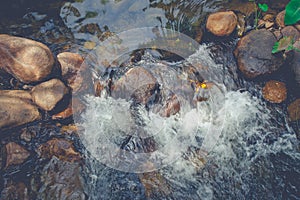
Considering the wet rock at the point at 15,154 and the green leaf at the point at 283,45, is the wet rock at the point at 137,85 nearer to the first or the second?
the wet rock at the point at 15,154

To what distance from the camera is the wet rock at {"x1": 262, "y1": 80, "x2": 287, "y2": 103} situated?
401 cm

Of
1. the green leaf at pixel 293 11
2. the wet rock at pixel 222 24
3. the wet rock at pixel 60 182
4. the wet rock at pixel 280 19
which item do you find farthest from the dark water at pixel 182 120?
the green leaf at pixel 293 11

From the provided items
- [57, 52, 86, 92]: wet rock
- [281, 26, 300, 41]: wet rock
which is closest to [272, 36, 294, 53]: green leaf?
[281, 26, 300, 41]: wet rock

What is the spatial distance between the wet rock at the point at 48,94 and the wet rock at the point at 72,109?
201mm

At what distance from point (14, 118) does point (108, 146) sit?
60.9 inches

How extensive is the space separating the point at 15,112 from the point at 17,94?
41 centimetres

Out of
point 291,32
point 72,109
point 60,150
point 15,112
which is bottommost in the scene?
point 60,150

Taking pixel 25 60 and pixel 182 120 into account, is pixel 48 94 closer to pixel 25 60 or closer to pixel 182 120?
pixel 25 60

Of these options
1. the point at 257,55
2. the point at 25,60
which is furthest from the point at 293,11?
the point at 25,60

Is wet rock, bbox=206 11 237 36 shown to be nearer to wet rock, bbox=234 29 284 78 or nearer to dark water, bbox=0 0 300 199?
dark water, bbox=0 0 300 199

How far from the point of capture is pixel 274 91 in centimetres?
405

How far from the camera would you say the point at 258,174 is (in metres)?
3.42

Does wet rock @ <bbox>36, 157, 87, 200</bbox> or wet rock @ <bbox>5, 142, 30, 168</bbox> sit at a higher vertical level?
wet rock @ <bbox>5, 142, 30, 168</bbox>

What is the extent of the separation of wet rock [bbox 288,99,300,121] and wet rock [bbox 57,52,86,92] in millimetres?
3744
